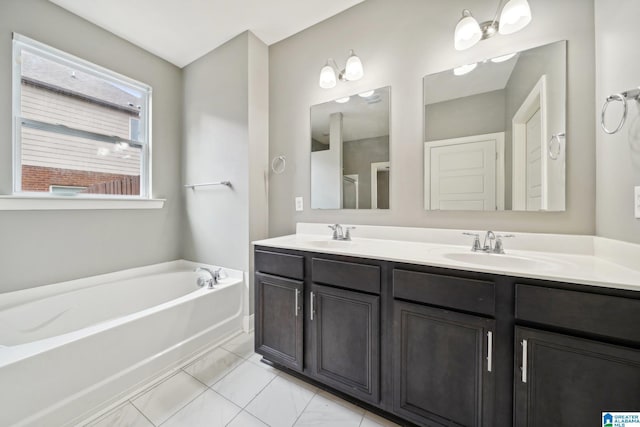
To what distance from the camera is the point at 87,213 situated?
1962mm

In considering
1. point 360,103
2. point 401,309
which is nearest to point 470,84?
point 360,103

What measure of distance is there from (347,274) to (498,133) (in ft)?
3.86

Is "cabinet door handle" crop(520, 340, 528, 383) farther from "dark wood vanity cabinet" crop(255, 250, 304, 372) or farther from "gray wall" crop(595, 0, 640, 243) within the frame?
"dark wood vanity cabinet" crop(255, 250, 304, 372)

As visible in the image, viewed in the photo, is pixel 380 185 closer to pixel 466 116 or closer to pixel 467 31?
pixel 466 116

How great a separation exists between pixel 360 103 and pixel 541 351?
1711 mm

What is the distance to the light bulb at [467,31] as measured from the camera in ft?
4.31

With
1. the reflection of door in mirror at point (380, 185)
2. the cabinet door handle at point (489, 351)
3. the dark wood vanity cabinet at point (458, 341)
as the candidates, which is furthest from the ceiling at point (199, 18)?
the cabinet door handle at point (489, 351)

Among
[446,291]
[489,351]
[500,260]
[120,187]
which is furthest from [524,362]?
[120,187]

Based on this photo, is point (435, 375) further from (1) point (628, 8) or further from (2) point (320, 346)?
(1) point (628, 8)

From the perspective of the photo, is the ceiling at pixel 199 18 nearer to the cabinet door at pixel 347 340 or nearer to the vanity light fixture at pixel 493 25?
the vanity light fixture at pixel 493 25

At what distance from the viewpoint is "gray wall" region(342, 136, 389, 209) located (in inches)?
67.7

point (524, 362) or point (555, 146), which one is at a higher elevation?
point (555, 146)

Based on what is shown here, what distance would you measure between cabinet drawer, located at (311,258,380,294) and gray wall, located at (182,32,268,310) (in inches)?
37.9

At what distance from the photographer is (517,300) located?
881 mm
